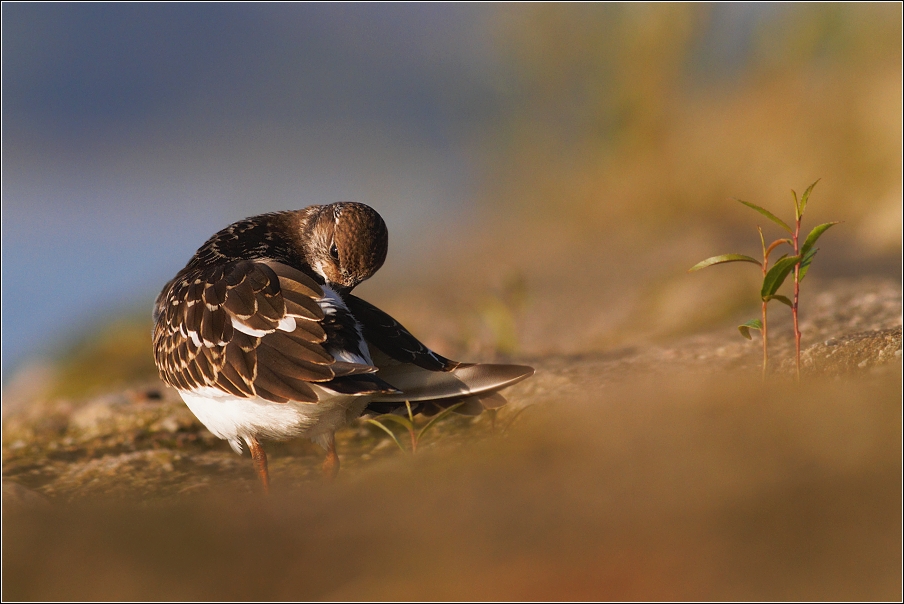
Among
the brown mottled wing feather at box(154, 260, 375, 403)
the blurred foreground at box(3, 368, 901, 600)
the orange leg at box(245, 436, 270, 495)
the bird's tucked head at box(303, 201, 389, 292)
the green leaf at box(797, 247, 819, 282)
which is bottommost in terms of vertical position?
the blurred foreground at box(3, 368, 901, 600)

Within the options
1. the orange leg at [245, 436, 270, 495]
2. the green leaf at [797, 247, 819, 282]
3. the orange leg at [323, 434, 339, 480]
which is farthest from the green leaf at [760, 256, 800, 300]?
the orange leg at [245, 436, 270, 495]

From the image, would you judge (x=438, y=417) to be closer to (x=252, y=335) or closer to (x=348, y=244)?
(x=252, y=335)

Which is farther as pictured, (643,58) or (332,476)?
(643,58)

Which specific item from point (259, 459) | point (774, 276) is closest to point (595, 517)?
point (774, 276)

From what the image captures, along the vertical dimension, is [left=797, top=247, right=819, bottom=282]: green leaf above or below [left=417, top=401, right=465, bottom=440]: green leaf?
above

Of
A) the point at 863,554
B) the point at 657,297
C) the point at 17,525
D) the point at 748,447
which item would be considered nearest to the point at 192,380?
the point at 17,525

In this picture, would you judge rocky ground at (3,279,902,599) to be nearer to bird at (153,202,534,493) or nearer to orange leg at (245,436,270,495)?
bird at (153,202,534,493)

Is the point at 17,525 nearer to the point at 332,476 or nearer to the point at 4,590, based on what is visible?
the point at 4,590

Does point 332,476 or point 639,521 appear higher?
point 332,476
